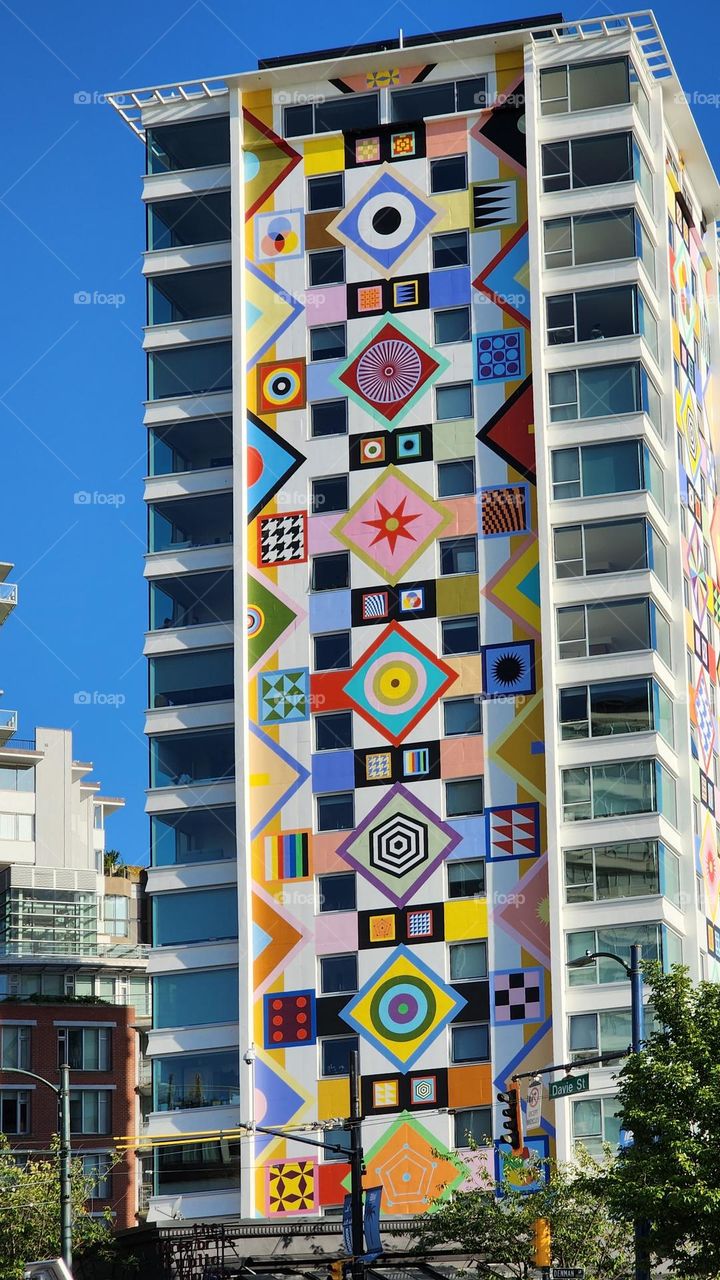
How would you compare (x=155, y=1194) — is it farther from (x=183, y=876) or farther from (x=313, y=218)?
(x=313, y=218)

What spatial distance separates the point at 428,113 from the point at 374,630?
60.3ft

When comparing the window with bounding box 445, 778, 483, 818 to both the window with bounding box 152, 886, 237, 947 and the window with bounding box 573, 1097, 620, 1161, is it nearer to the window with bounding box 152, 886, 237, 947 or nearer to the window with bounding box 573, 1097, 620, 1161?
the window with bounding box 152, 886, 237, 947

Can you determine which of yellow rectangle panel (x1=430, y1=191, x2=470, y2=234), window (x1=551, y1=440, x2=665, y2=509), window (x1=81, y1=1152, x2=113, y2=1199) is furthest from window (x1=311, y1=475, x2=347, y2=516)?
window (x1=81, y1=1152, x2=113, y2=1199)

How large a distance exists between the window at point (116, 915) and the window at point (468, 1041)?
153 feet

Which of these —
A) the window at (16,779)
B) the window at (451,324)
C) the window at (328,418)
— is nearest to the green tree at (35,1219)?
the window at (328,418)

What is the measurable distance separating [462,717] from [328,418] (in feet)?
38.1

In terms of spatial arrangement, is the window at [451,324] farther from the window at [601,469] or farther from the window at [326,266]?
the window at [601,469]

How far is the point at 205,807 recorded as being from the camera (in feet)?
254

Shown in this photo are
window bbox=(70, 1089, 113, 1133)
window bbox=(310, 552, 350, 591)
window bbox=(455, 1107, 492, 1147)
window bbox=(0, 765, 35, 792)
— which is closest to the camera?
window bbox=(455, 1107, 492, 1147)

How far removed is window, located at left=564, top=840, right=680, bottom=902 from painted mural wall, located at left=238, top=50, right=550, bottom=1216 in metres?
0.98

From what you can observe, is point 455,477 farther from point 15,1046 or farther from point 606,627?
point 15,1046

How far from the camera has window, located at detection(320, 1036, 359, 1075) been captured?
7281 cm

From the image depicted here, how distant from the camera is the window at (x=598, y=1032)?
70.2 metres

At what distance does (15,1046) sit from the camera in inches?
4001
